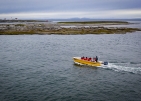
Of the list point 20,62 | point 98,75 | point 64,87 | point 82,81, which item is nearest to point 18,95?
point 64,87

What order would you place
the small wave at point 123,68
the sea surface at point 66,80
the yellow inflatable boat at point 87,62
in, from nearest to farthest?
the sea surface at point 66,80
the small wave at point 123,68
the yellow inflatable boat at point 87,62

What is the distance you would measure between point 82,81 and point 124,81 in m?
6.00

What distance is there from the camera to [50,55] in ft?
158

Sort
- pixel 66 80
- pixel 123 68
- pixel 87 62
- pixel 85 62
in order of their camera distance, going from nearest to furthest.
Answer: pixel 66 80 < pixel 123 68 < pixel 87 62 < pixel 85 62

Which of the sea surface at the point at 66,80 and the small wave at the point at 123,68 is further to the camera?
the small wave at the point at 123,68

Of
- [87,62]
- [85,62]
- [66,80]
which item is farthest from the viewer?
[85,62]

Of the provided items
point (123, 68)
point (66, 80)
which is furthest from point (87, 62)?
point (66, 80)

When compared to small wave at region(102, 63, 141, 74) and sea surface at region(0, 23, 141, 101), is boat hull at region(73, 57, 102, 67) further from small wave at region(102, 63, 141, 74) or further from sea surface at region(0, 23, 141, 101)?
small wave at region(102, 63, 141, 74)

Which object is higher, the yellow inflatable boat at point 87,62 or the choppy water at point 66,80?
the yellow inflatable boat at point 87,62

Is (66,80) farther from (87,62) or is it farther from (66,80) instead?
(87,62)

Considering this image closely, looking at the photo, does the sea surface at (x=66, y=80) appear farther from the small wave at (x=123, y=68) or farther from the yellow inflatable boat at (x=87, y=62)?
the yellow inflatable boat at (x=87, y=62)

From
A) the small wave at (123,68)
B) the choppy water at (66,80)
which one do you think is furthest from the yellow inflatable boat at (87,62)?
the small wave at (123,68)

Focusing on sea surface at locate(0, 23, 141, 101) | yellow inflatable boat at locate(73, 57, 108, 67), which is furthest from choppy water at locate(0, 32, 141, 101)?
yellow inflatable boat at locate(73, 57, 108, 67)

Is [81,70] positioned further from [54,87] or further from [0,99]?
[0,99]
